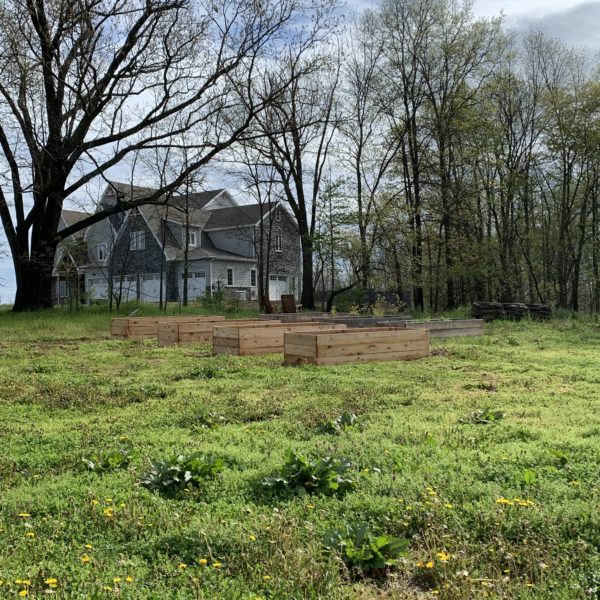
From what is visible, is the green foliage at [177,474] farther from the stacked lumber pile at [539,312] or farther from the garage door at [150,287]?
the garage door at [150,287]

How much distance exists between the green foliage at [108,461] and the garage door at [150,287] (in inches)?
1303

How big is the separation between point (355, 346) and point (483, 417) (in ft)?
15.3

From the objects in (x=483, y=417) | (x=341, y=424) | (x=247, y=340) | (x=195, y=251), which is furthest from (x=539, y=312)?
(x=195, y=251)

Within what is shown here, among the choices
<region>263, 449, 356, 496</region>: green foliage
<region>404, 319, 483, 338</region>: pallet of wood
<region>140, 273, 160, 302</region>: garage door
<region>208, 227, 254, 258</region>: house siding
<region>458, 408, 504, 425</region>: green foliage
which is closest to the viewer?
<region>263, 449, 356, 496</region>: green foliage

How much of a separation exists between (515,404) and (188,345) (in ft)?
27.0

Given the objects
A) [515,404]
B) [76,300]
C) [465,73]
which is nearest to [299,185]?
[465,73]

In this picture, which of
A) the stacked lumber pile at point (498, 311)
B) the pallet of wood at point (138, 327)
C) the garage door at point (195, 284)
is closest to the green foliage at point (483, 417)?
the pallet of wood at point (138, 327)

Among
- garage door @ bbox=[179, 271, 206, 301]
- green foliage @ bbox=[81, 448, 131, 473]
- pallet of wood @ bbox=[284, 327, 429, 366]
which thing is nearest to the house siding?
garage door @ bbox=[179, 271, 206, 301]

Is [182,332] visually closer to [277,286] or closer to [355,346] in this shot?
[355,346]

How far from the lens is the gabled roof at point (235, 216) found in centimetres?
3772

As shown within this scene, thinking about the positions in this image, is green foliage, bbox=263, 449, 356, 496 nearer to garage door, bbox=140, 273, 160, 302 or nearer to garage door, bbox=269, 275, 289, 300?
garage door, bbox=140, 273, 160, 302

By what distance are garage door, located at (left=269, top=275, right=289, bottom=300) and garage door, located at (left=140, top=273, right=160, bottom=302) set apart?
723 centimetres

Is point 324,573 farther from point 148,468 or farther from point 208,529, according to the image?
point 148,468

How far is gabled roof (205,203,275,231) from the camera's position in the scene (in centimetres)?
3772
